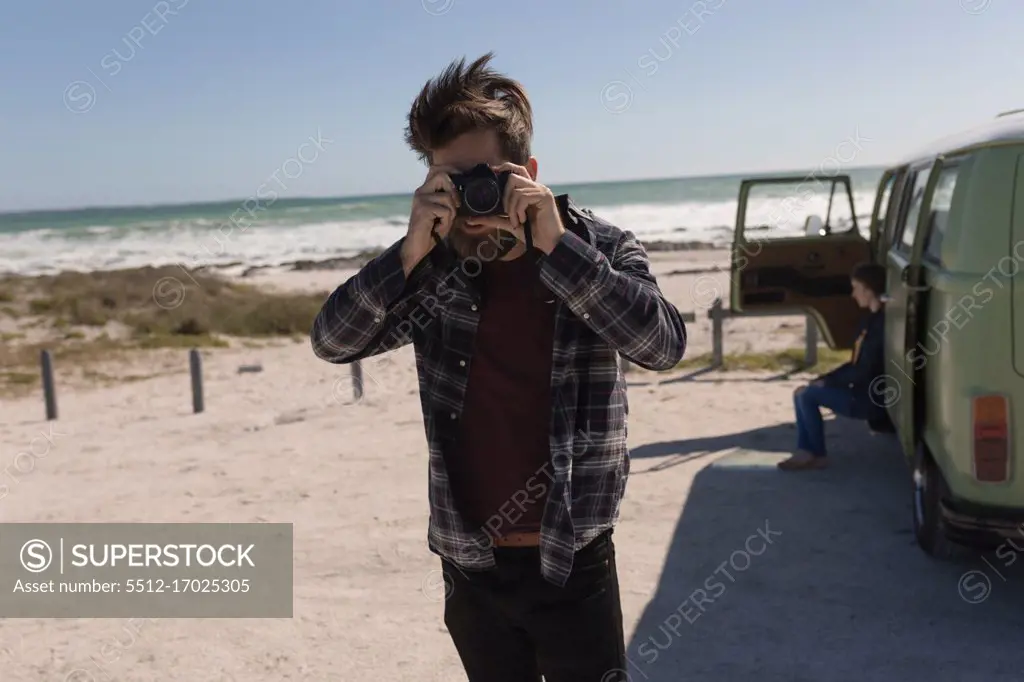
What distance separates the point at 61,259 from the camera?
1577 inches

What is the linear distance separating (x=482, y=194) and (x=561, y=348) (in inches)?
13.3

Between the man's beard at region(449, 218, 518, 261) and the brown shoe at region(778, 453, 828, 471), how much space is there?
16.5 feet

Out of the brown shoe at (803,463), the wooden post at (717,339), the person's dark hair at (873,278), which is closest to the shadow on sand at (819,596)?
the brown shoe at (803,463)

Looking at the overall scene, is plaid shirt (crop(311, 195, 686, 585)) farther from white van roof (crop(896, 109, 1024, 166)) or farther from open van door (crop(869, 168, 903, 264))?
open van door (crop(869, 168, 903, 264))

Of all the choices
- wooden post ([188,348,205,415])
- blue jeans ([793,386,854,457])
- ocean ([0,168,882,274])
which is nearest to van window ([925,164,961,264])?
blue jeans ([793,386,854,457])

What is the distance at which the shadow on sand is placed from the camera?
3.69m

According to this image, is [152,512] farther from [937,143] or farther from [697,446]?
[937,143]

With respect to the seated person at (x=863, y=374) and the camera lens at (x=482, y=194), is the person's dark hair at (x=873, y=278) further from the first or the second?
the camera lens at (x=482, y=194)

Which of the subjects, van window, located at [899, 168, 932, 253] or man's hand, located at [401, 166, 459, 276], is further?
van window, located at [899, 168, 932, 253]

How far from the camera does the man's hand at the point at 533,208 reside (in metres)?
1.67

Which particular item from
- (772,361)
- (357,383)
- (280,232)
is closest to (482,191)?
(357,383)

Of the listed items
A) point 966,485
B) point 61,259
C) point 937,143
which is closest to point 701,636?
point 966,485

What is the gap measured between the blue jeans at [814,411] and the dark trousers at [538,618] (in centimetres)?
458

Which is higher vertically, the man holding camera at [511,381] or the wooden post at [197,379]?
the man holding camera at [511,381]
